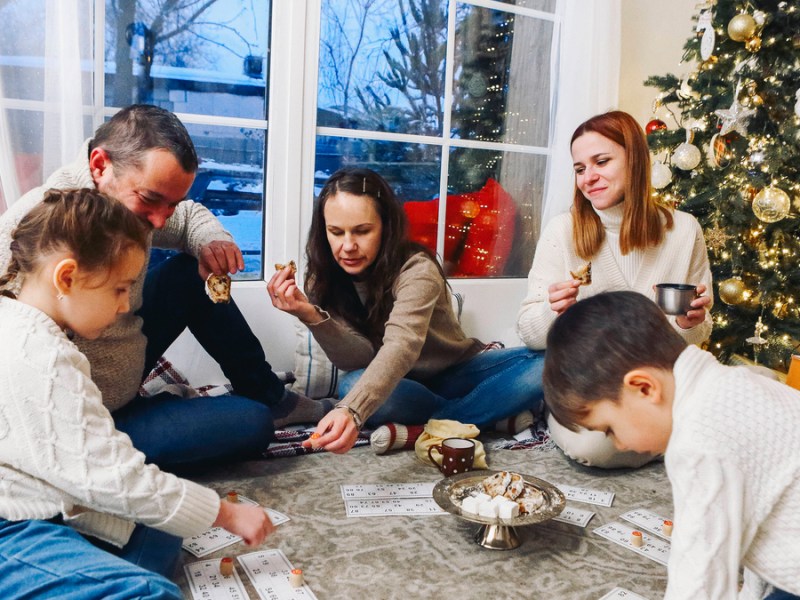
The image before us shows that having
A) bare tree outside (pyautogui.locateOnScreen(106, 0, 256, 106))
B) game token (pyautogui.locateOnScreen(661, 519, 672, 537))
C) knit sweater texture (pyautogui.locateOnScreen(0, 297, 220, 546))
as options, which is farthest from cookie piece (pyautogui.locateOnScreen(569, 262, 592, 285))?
bare tree outside (pyautogui.locateOnScreen(106, 0, 256, 106))

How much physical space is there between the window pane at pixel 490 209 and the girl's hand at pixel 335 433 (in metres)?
1.64

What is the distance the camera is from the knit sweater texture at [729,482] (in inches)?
39.8

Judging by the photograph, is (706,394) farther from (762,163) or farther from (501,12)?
(501,12)

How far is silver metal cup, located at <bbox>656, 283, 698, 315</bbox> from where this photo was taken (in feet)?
6.48

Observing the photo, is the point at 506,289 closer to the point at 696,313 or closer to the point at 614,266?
the point at 614,266

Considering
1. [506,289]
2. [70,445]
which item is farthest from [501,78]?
[70,445]

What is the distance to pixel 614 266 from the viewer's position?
2332mm

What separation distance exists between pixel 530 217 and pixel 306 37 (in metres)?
1.33

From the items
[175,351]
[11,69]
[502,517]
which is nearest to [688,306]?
[502,517]

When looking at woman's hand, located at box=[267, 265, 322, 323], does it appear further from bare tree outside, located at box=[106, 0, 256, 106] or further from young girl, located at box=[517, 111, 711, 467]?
bare tree outside, located at box=[106, 0, 256, 106]

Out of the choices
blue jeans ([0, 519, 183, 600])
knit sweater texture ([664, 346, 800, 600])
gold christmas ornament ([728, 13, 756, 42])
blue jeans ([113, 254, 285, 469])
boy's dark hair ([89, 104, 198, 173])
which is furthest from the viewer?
gold christmas ornament ([728, 13, 756, 42])

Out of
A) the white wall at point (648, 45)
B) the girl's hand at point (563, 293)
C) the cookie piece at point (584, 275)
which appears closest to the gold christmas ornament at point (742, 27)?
the white wall at point (648, 45)

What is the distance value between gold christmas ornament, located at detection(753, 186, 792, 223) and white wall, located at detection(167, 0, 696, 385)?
3.62 ft

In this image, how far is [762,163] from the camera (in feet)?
8.91
